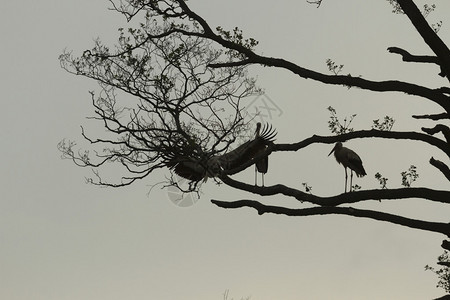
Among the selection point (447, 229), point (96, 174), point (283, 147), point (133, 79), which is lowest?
point (447, 229)

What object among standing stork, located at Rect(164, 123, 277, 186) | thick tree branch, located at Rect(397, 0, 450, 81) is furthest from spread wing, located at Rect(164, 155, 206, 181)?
thick tree branch, located at Rect(397, 0, 450, 81)

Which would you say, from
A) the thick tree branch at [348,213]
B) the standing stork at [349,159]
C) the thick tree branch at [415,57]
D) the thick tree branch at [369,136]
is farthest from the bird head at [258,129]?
the thick tree branch at [415,57]

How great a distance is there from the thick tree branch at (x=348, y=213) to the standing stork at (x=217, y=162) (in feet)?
2.52

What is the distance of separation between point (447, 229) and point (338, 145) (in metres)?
7.52

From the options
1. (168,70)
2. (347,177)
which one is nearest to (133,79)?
(168,70)

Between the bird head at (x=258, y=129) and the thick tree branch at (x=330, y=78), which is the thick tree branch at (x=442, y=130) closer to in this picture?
the thick tree branch at (x=330, y=78)

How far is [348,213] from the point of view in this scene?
43.2 ft

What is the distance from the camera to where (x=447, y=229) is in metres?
12.7

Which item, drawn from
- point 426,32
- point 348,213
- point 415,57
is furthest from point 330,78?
point 348,213

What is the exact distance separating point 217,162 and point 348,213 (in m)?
3.16

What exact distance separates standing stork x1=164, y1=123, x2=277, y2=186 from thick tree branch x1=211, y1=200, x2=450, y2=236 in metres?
0.77

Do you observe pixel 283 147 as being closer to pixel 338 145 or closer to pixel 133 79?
pixel 133 79

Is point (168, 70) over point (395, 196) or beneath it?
over

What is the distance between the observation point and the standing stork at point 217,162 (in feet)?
49.0
